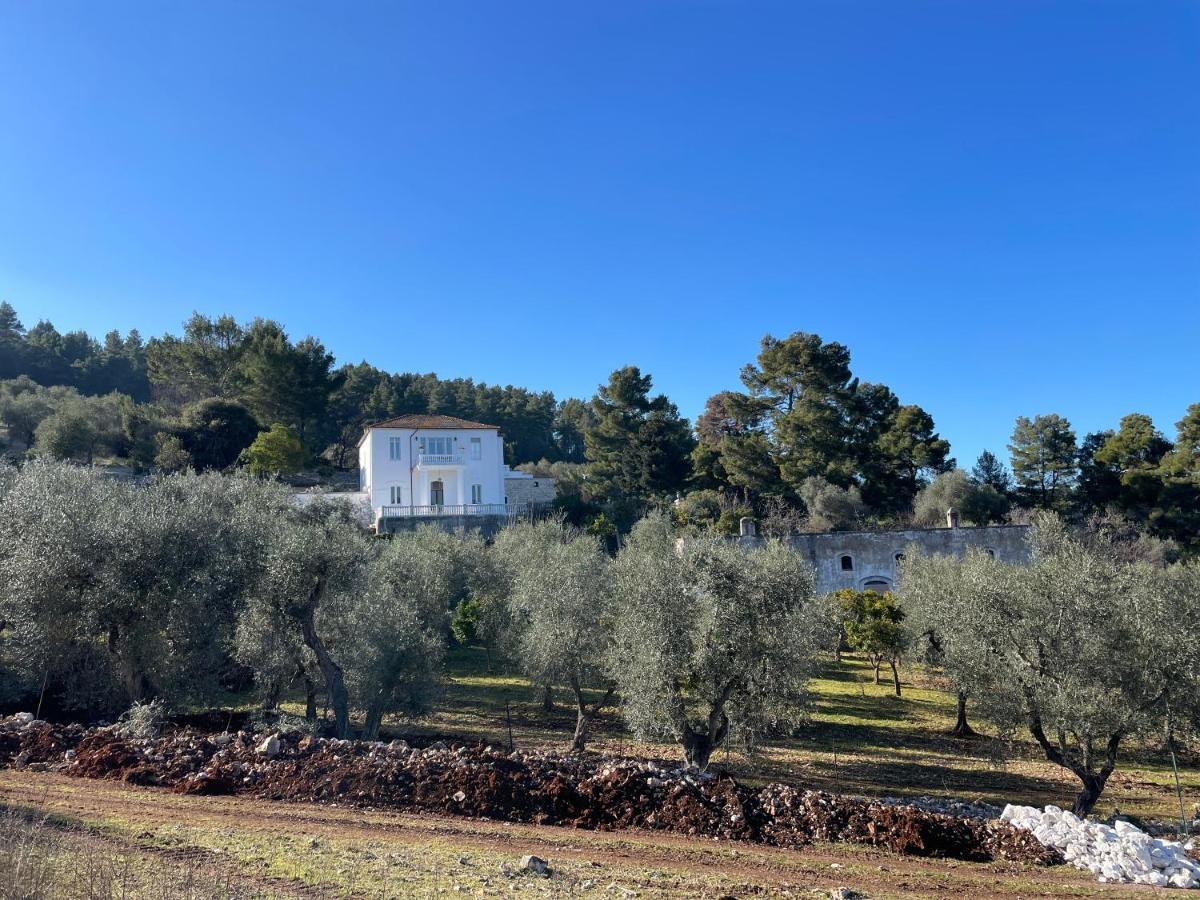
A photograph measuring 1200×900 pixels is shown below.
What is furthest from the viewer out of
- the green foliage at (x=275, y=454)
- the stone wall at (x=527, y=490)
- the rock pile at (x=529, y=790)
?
the stone wall at (x=527, y=490)

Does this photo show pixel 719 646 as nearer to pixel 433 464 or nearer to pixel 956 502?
pixel 956 502

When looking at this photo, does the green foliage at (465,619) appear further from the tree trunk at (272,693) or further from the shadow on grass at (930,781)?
the shadow on grass at (930,781)

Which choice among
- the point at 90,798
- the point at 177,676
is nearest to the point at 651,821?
the point at 90,798

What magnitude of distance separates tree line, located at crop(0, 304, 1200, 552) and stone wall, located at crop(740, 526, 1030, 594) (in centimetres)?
271

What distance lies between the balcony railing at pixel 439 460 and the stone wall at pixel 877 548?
19.8 meters

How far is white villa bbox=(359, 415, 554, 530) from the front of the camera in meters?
46.4

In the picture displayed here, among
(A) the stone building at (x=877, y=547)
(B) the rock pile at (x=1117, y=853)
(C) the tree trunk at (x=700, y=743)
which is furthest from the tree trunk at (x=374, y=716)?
(A) the stone building at (x=877, y=547)

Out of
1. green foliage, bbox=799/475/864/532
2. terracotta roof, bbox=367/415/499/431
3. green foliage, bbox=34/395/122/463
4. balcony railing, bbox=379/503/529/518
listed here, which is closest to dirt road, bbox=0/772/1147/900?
balcony railing, bbox=379/503/529/518

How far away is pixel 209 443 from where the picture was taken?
48125mm

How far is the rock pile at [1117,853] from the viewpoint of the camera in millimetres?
9656

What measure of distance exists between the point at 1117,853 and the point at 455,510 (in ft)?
120

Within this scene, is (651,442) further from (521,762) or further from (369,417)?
(521,762)

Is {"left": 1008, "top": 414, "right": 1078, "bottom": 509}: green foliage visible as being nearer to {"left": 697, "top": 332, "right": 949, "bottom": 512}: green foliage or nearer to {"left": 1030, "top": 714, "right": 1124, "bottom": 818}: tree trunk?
{"left": 697, "top": 332, "right": 949, "bottom": 512}: green foliage

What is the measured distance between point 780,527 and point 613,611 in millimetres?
24282
